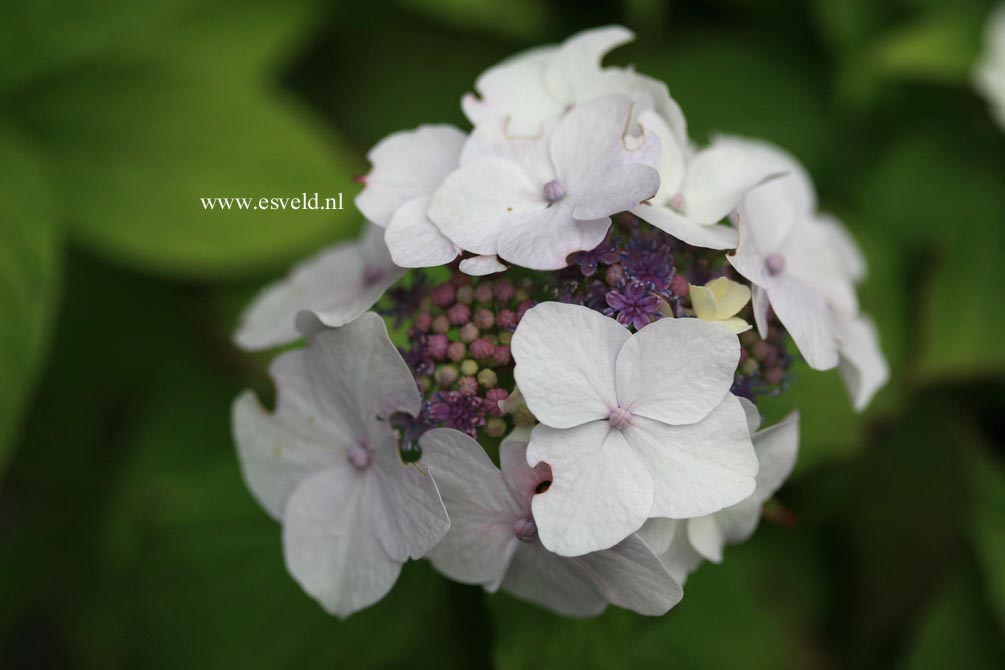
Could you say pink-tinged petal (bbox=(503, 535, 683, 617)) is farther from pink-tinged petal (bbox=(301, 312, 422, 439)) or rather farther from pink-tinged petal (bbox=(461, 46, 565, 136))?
pink-tinged petal (bbox=(461, 46, 565, 136))

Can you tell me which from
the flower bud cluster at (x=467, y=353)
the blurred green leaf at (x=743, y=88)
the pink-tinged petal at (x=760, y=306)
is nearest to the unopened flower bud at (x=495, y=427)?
the flower bud cluster at (x=467, y=353)

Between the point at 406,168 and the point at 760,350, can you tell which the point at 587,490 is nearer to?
the point at 760,350

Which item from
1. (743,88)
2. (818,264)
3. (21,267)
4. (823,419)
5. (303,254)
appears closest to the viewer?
(818,264)

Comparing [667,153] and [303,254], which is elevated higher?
[667,153]

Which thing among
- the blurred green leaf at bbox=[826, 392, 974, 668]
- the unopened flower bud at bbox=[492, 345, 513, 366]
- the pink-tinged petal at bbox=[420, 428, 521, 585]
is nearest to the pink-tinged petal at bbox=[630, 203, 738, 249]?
the unopened flower bud at bbox=[492, 345, 513, 366]

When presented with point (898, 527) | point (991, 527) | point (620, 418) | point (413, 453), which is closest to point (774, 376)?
point (620, 418)

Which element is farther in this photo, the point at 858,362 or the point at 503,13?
the point at 503,13

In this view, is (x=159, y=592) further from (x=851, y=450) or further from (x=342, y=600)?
(x=851, y=450)
